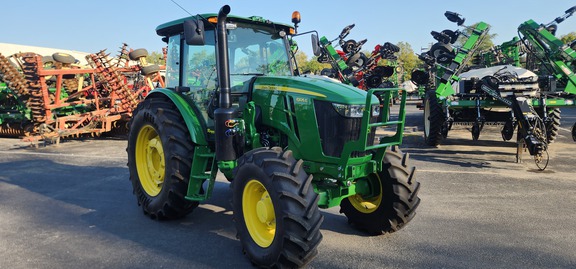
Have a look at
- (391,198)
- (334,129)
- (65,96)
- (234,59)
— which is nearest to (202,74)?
(234,59)

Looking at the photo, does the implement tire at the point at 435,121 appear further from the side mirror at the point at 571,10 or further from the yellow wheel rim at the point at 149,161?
the yellow wheel rim at the point at 149,161

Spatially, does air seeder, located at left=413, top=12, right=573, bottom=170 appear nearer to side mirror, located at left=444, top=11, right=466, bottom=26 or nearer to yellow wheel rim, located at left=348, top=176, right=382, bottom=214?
side mirror, located at left=444, top=11, right=466, bottom=26

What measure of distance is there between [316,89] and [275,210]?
1.15m

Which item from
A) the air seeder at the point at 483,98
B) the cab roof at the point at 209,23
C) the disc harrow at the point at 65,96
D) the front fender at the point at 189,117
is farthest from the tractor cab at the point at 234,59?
the disc harrow at the point at 65,96

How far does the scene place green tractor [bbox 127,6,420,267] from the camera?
338 centimetres

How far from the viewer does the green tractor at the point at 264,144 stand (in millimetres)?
3385

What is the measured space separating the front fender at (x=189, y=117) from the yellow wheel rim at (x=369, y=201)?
68.0 inches

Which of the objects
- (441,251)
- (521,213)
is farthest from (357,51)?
(441,251)

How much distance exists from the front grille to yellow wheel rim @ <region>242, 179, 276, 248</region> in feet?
2.24

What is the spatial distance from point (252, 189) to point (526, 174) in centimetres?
543

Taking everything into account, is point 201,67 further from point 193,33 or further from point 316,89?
point 316,89

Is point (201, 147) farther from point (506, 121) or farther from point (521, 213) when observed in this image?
point (506, 121)

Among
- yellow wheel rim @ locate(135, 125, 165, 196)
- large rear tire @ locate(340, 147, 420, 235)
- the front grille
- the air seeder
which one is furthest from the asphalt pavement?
the front grille

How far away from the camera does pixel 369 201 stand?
172 inches
